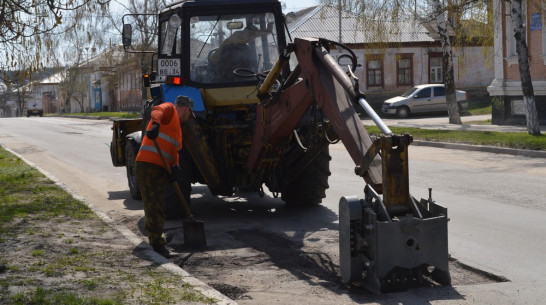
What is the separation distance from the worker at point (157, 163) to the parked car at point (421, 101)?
31553mm

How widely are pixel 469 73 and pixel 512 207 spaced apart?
40.0m

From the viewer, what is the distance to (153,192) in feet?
27.1

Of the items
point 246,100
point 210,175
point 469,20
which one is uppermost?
point 469,20

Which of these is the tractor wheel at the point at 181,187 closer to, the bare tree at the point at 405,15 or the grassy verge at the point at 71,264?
the grassy verge at the point at 71,264

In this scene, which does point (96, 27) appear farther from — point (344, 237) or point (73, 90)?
point (344, 237)

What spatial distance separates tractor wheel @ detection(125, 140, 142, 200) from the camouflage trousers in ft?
11.3

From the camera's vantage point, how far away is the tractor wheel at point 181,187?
32.7 ft

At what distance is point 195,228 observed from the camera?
8.42m

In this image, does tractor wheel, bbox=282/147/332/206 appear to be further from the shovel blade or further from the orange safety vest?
the orange safety vest

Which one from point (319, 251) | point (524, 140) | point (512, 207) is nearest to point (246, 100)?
point (319, 251)

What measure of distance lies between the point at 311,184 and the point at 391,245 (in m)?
4.71

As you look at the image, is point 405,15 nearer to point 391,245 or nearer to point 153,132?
point 153,132

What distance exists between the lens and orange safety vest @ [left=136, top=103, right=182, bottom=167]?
27.1 ft

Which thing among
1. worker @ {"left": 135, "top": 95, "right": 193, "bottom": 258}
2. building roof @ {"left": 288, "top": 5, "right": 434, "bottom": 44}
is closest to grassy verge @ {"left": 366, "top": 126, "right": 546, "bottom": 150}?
worker @ {"left": 135, "top": 95, "right": 193, "bottom": 258}
